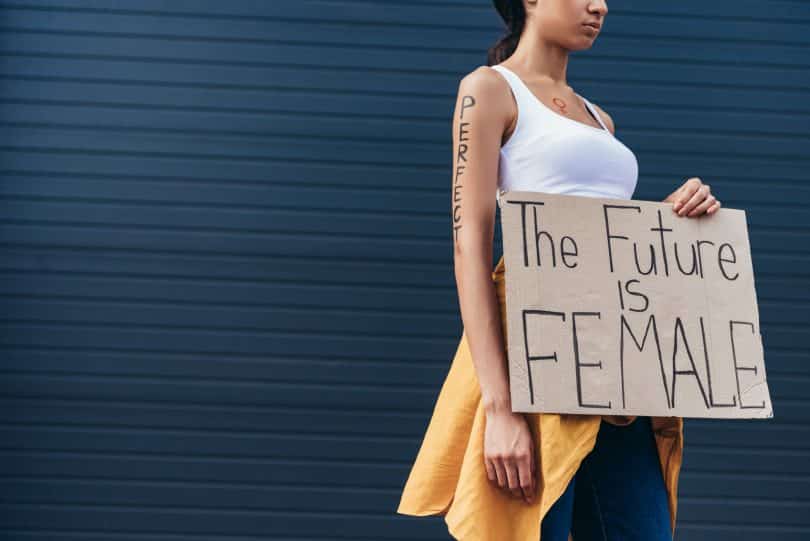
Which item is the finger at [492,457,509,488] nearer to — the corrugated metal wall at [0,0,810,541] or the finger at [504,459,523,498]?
the finger at [504,459,523,498]

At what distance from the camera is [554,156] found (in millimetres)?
1885

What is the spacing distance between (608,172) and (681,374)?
44 cm

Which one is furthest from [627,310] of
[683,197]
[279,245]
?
[279,245]

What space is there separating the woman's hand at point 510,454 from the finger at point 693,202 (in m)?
0.54

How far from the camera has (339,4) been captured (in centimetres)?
448

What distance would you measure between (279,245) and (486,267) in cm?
260

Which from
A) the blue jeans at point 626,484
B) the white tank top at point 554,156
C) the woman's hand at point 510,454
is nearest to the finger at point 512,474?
the woman's hand at point 510,454

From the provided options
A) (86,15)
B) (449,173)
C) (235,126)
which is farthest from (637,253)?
(86,15)

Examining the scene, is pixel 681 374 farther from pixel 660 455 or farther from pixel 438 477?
pixel 438 477

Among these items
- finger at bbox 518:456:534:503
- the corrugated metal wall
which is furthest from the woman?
the corrugated metal wall

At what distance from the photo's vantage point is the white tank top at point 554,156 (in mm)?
1890

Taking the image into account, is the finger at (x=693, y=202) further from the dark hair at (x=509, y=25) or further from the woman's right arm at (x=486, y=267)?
the dark hair at (x=509, y=25)

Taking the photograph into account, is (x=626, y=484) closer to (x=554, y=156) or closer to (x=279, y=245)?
(x=554, y=156)

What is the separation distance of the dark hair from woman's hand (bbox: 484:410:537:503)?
0.94 meters
